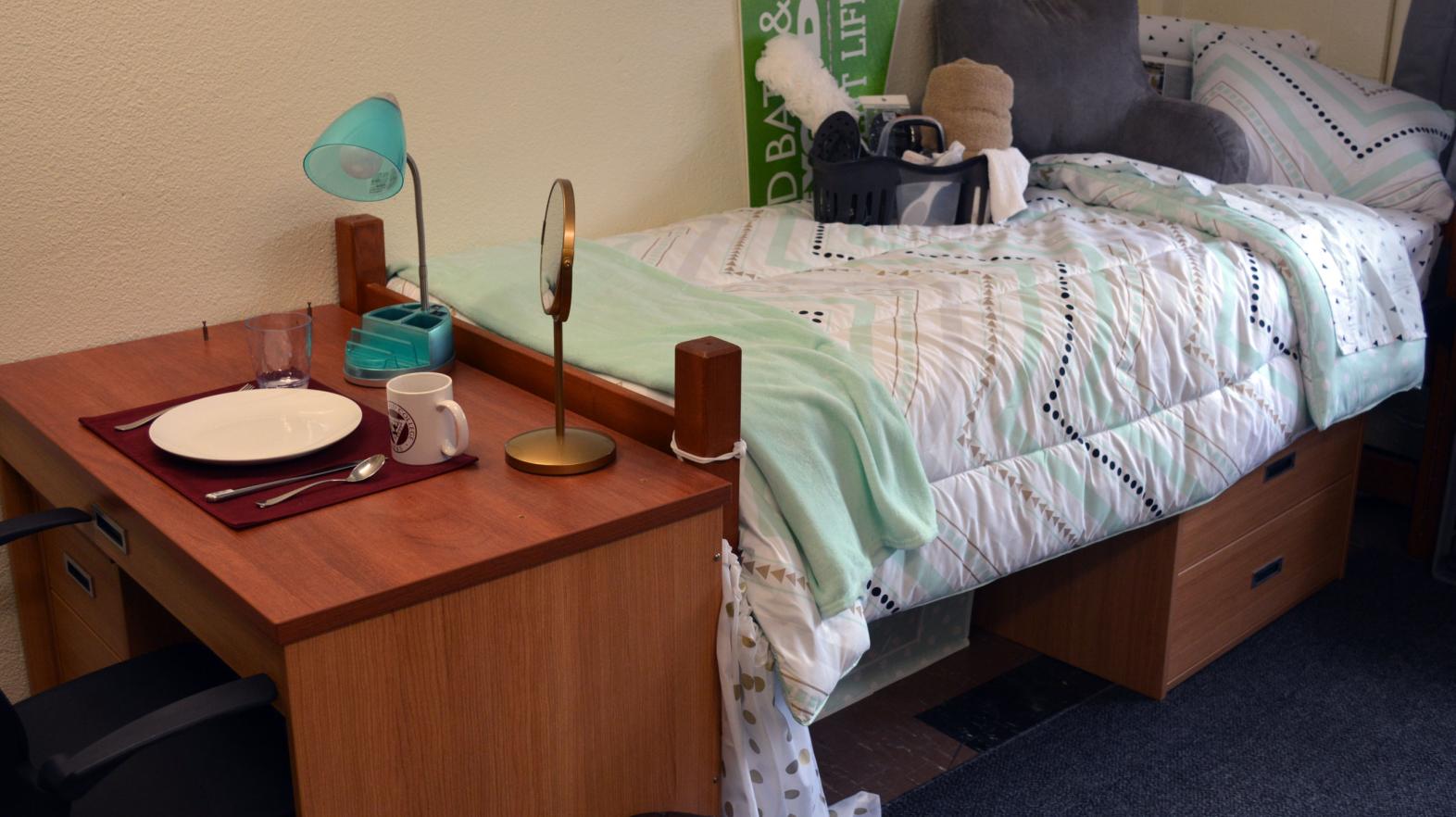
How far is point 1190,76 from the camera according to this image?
9.45ft

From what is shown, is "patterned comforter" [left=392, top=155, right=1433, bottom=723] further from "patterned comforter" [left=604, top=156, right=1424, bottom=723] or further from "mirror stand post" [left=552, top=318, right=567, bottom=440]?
"mirror stand post" [left=552, top=318, right=567, bottom=440]

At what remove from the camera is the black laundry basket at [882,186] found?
228 centimetres

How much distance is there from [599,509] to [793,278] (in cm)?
84

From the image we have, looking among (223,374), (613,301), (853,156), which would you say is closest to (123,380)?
(223,374)

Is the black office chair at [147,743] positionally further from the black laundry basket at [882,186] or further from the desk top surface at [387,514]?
the black laundry basket at [882,186]

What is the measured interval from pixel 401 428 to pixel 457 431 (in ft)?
0.19

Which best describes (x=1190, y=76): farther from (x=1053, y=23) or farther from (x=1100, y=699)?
(x=1100, y=699)

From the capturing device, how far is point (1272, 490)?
2211 mm

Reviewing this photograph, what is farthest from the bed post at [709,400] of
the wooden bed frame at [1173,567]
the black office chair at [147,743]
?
the black office chair at [147,743]

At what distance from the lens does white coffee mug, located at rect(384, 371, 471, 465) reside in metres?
1.30

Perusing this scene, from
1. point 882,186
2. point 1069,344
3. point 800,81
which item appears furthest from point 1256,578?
point 800,81

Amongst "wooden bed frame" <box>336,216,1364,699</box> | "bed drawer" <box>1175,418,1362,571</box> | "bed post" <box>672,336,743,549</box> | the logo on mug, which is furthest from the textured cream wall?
"bed drawer" <box>1175,418,1362,571</box>

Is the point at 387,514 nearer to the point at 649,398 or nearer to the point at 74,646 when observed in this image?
the point at 649,398

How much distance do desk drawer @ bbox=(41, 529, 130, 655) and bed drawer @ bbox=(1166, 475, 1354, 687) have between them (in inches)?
62.1
